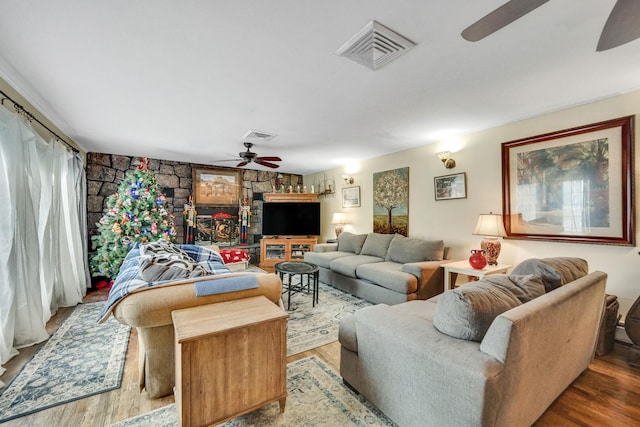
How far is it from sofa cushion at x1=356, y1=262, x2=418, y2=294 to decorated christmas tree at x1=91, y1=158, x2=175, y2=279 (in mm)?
3341

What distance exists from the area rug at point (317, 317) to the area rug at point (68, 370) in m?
1.40

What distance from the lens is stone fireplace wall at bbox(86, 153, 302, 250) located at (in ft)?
15.9

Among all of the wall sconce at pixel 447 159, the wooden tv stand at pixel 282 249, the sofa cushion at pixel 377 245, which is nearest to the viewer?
the wall sconce at pixel 447 159

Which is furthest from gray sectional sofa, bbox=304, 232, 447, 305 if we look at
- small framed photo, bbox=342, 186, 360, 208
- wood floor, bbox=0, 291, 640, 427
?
wood floor, bbox=0, 291, 640, 427

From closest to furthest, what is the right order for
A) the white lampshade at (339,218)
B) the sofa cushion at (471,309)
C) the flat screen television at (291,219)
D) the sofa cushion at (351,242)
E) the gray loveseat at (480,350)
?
the gray loveseat at (480,350)
the sofa cushion at (471,309)
the sofa cushion at (351,242)
the white lampshade at (339,218)
the flat screen television at (291,219)

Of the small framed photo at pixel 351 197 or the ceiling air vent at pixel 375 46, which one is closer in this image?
the ceiling air vent at pixel 375 46

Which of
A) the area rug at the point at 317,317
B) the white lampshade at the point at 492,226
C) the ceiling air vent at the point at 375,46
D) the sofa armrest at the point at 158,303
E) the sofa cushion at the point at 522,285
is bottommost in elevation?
the area rug at the point at 317,317

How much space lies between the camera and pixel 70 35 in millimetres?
1674

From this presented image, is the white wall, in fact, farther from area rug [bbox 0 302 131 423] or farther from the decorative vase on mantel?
area rug [bbox 0 302 131 423]

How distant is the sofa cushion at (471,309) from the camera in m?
1.28

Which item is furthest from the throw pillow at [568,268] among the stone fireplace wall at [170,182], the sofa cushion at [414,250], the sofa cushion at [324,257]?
the stone fireplace wall at [170,182]

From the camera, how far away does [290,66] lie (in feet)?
6.64

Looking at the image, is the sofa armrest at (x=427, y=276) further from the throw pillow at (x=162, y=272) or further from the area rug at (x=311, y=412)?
the throw pillow at (x=162, y=272)

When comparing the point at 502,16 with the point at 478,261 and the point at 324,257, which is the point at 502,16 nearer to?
the point at 478,261
